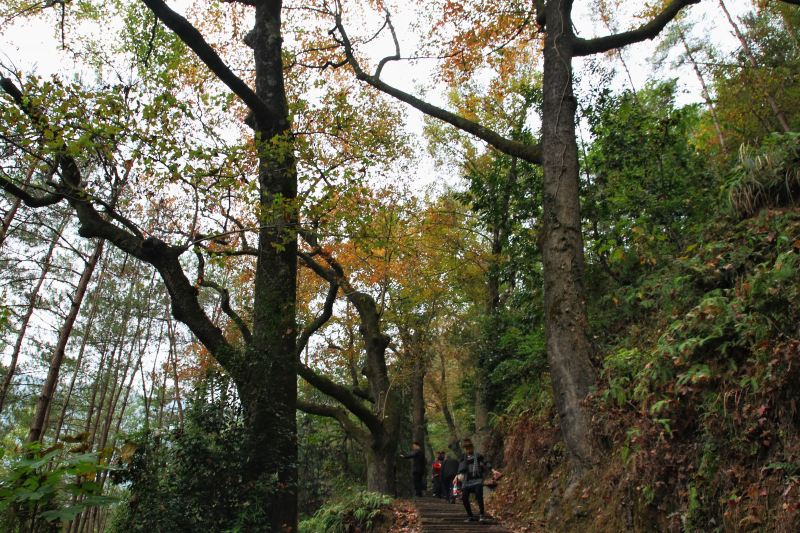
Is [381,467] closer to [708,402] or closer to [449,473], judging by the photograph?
[449,473]

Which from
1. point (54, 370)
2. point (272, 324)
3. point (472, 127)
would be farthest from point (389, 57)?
point (54, 370)

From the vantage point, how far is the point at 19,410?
21.9 meters

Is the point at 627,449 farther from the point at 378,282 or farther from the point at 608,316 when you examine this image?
the point at 378,282

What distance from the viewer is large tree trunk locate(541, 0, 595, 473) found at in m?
6.71

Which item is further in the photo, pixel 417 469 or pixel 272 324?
→ pixel 417 469

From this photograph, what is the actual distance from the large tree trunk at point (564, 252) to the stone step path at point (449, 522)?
2.66 metres

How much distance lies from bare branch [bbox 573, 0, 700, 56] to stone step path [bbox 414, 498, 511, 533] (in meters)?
7.95

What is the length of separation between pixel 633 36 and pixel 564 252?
12.9 ft

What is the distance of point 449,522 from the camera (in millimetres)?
9164

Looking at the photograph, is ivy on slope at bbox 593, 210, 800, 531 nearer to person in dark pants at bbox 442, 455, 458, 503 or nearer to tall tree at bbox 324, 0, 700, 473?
tall tree at bbox 324, 0, 700, 473

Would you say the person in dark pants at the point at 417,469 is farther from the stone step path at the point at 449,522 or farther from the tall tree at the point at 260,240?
the tall tree at the point at 260,240

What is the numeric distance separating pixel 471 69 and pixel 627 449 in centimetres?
828

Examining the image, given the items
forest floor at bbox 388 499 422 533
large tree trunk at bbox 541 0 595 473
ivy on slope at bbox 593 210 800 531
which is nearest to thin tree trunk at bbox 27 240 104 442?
forest floor at bbox 388 499 422 533

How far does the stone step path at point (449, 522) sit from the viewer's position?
836cm
